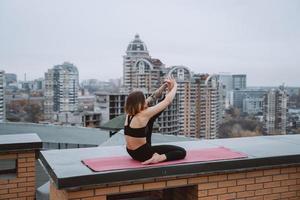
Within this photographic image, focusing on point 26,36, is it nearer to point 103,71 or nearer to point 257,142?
point 103,71

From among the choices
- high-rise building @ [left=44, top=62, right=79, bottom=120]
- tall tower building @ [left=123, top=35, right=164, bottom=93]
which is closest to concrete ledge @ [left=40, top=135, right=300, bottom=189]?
tall tower building @ [left=123, top=35, right=164, bottom=93]

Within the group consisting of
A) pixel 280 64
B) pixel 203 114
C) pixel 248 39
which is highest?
pixel 248 39

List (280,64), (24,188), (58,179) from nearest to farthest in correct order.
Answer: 1. (58,179)
2. (24,188)
3. (280,64)

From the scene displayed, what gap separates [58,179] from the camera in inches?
99.4

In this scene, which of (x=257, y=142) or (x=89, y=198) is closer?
(x=89, y=198)

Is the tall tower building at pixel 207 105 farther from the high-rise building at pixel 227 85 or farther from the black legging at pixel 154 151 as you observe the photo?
the black legging at pixel 154 151

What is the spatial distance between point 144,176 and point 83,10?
1104 inches

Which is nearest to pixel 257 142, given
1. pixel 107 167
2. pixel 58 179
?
pixel 107 167

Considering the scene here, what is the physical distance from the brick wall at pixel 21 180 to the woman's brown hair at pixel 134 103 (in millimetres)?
1628

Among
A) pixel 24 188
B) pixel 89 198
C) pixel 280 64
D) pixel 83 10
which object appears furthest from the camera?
pixel 83 10

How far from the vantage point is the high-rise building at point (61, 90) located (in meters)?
43.0

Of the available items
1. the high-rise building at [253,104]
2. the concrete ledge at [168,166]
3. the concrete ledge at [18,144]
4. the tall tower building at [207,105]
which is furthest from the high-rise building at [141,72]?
the concrete ledge at [168,166]

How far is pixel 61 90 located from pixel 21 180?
1754 inches

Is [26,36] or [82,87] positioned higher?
[26,36]
